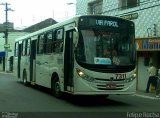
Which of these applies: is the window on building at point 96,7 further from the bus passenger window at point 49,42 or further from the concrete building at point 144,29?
the bus passenger window at point 49,42

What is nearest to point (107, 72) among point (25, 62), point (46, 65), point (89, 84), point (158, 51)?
point (89, 84)

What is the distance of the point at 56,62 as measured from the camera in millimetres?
17906

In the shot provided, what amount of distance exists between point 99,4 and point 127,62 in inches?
645

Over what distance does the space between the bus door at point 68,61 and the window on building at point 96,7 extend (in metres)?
15.2

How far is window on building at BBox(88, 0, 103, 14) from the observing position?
31.4 meters

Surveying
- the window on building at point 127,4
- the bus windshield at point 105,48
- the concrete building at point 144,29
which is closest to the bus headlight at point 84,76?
the bus windshield at point 105,48

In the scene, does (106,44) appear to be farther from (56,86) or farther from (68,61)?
(56,86)

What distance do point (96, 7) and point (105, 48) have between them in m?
17.0

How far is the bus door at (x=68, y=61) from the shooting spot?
16.0 metres

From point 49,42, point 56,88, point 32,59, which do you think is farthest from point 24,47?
point 56,88

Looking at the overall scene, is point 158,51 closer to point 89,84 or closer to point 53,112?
point 89,84

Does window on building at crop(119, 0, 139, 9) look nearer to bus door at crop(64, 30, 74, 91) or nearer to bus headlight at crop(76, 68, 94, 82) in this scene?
bus door at crop(64, 30, 74, 91)

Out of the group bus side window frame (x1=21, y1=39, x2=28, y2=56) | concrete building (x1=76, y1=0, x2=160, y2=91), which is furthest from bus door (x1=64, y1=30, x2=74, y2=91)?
bus side window frame (x1=21, y1=39, x2=28, y2=56)

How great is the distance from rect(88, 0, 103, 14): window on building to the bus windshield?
1556 centimetres
